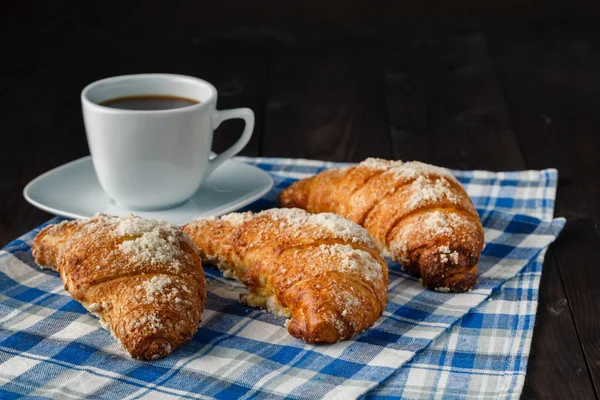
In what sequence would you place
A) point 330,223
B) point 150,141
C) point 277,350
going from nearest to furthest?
1. point 277,350
2. point 330,223
3. point 150,141

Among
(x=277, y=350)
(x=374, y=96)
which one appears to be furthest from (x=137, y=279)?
(x=374, y=96)

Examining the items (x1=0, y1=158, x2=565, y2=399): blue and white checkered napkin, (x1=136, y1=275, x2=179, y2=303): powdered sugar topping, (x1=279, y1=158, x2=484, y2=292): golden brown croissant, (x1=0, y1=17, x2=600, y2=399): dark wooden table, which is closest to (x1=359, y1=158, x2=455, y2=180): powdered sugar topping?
(x1=279, y1=158, x2=484, y2=292): golden brown croissant

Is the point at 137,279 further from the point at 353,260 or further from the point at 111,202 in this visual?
the point at 111,202

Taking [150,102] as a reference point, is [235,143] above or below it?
below

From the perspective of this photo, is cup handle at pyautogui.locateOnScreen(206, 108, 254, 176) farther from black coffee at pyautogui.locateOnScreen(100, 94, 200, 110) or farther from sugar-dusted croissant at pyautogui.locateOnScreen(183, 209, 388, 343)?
sugar-dusted croissant at pyautogui.locateOnScreen(183, 209, 388, 343)

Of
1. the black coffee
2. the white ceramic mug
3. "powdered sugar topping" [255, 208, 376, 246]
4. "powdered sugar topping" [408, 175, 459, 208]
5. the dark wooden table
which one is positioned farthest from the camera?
the dark wooden table

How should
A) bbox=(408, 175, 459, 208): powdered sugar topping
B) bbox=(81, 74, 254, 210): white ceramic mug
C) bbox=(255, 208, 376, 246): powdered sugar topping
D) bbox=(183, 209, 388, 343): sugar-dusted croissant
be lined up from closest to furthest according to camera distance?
1. bbox=(183, 209, 388, 343): sugar-dusted croissant
2. bbox=(255, 208, 376, 246): powdered sugar topping
3. bbox=(408, 175, 459, 208): powdered sugar topping
4. bbox=(81, 74, 254, 210): white ceramic mug
